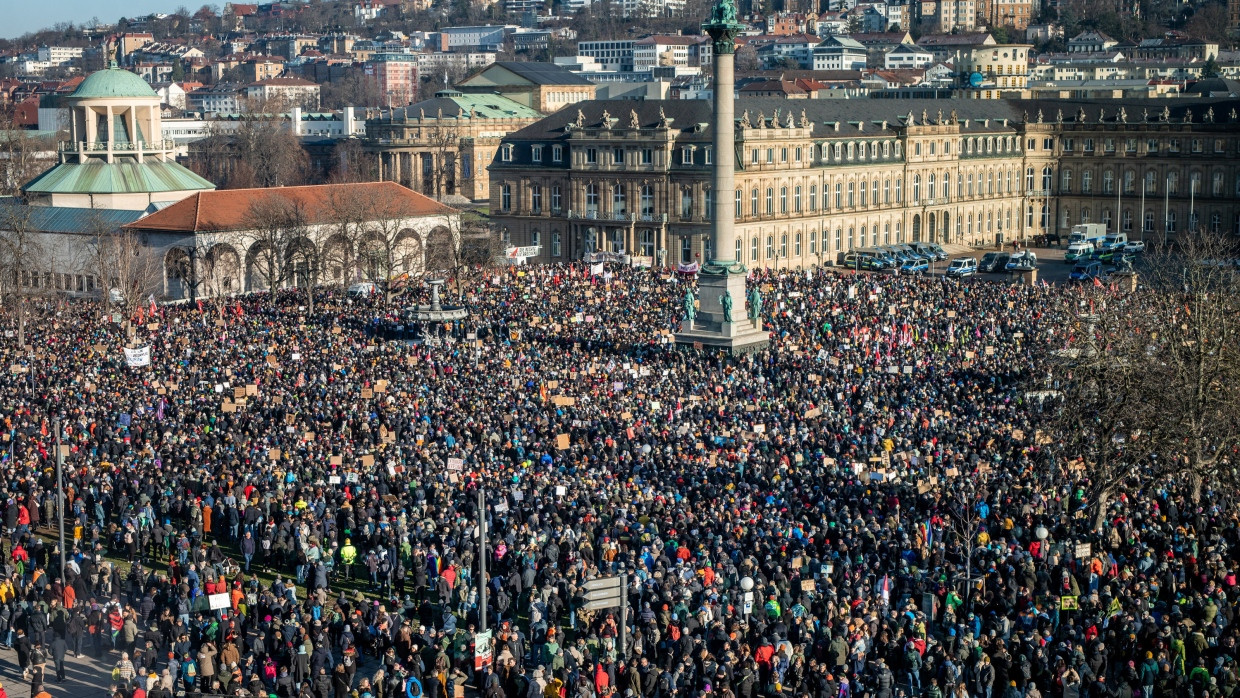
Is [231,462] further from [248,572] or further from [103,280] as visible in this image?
[103,280]

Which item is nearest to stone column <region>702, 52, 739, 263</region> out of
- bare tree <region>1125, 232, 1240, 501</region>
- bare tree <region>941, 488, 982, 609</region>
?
bare tree <region>1125, 232, 1240, 501</region>

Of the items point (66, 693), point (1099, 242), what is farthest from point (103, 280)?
point (1099, 242)

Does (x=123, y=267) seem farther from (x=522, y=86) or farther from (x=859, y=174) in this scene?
(x=522, y=86)

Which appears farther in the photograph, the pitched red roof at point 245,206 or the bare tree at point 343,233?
the pitched red roof at point 245,206

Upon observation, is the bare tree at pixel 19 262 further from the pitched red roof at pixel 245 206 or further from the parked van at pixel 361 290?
the parked van at pixel 361 290

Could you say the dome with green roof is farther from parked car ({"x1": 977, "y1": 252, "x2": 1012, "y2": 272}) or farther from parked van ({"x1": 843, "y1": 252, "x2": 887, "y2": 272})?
parked car ({"x1": 977, "y1": 252, "x2": 1012, "y2": 272})

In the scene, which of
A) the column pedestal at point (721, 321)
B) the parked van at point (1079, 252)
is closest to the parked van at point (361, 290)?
the column pedestal at point (721, 321)
